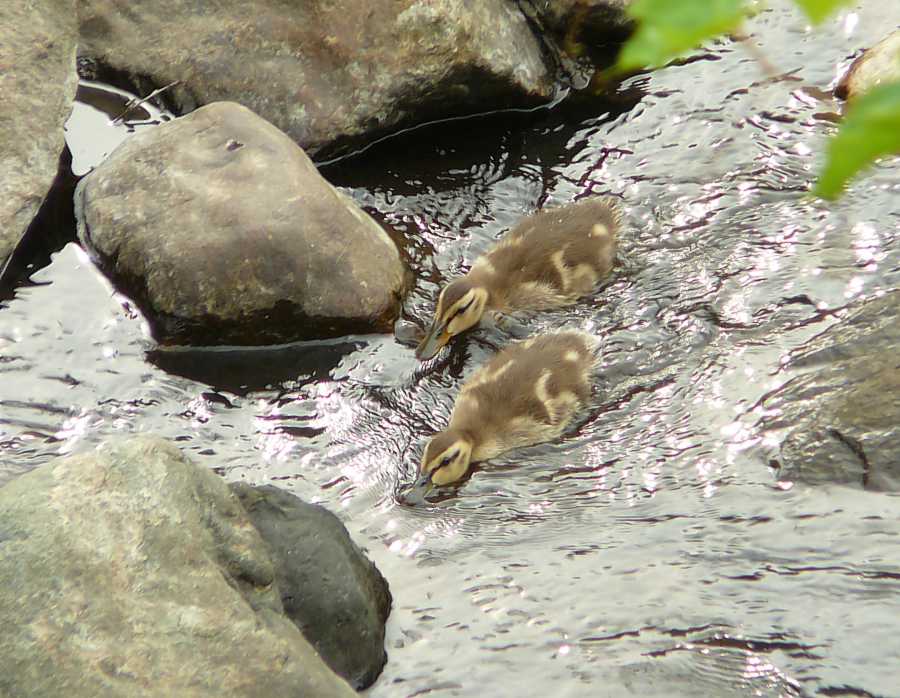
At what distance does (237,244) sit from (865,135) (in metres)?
3.61

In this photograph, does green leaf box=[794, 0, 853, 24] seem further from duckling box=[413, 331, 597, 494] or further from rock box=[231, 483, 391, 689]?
duckling box=[413, 331, 597, 494]

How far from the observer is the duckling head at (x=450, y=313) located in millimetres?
4254

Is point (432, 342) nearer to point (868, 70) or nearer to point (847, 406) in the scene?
point (847, 406)

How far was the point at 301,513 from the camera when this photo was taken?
3.17m

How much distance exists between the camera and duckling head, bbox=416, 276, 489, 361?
4254 millimetres

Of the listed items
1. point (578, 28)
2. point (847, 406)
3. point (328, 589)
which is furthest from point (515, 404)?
point (578, 28)

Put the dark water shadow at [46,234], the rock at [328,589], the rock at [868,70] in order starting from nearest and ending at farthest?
the rock at [328,589]
the dark water shadow at [46,234]
the rock at [868,70]

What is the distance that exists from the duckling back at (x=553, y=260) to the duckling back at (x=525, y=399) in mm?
446

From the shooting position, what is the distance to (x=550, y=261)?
4539mm

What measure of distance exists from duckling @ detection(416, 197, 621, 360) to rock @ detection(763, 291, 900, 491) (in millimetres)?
922

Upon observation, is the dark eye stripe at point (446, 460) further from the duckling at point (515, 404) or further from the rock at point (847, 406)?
the rock at point (847, 406)

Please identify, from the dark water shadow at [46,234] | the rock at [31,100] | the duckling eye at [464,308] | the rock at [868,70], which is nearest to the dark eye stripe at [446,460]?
the duckling eye at [464,308]

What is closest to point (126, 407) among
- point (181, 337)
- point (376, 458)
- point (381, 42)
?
point (181, 337)

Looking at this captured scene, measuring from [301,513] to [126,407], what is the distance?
1.07 m
